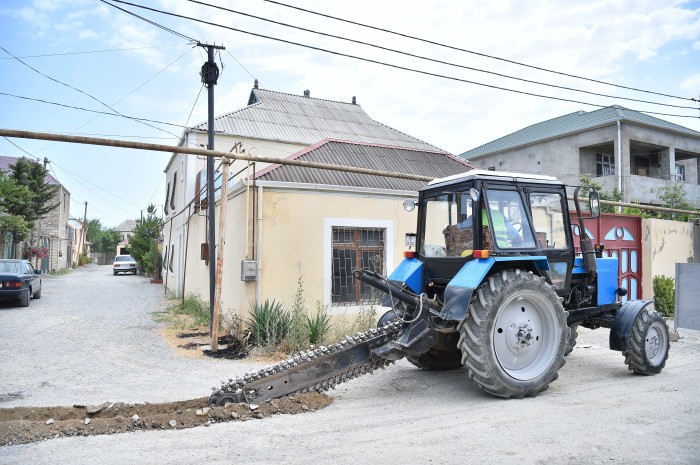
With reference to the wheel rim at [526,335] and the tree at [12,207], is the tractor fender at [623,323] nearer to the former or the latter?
the wheel rim at [526,335]

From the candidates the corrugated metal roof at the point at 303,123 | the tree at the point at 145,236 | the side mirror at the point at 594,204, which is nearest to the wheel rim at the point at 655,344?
the side mirror at the point at 594,204

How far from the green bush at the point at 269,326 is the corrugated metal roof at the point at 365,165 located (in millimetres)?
2422

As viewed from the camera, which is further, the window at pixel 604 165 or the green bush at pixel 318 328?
the window at pixel 604 165

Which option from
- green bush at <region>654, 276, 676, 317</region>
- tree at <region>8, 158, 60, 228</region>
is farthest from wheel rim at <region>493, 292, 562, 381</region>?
tree at <region>8, 158, 60, 228</region>

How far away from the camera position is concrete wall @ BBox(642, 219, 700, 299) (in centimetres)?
1310

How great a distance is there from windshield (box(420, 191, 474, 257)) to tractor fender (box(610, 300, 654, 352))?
229 centimetres

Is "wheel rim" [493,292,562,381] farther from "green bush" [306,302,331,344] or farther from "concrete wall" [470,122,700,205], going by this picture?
"concrete wall" [470,122,700,205]

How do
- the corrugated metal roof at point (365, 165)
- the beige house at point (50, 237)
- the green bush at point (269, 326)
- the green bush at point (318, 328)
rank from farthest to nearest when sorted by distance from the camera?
the beige house at point (50, 237) → the corrugated metal roof at point (365, 165) → the green bush at point (318, 328) → the green bush at point (269, 326)

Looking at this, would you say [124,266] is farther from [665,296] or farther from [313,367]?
[313,367]

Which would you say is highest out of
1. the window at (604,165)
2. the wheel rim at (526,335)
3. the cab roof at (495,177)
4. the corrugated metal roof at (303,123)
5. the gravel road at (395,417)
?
the corrugated metal roof at (303,123)

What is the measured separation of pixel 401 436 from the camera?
13.7ft

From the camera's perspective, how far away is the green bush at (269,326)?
26.6ft

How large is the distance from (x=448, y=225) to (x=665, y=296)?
9.78 meters

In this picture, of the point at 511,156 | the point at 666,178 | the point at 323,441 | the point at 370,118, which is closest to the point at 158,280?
the point at 370,118
